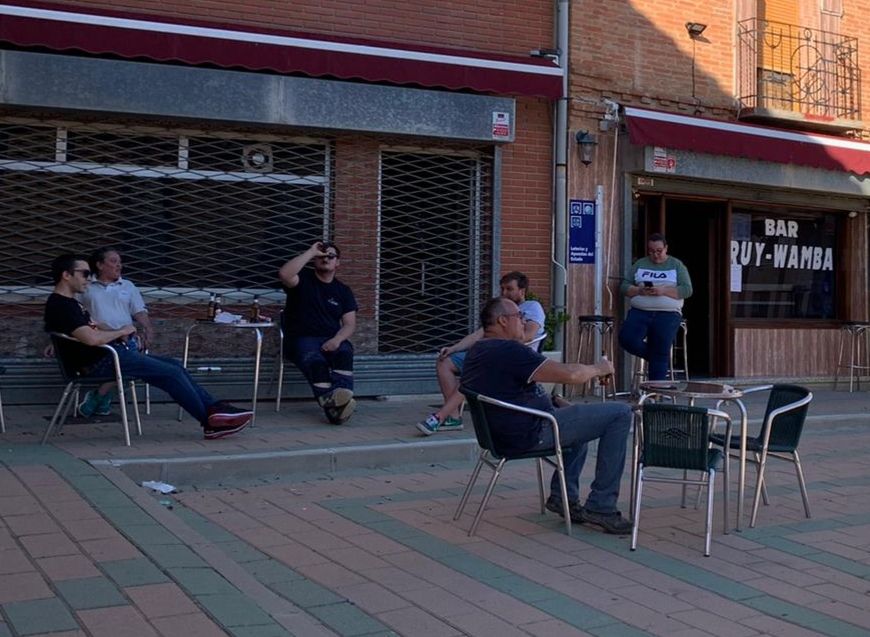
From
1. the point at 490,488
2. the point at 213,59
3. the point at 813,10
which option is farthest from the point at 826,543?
the point at 813,10

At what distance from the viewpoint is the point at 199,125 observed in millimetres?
10164

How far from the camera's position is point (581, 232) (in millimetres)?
11922

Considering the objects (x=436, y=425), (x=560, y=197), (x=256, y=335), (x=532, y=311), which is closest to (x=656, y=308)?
(x=560, y=197)

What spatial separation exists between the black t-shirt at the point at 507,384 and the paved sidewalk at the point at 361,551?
0.61 m

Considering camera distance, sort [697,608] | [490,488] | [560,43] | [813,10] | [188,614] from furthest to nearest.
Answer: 1. [813,10]
2. [560,43]
3. [490,488]
4. [697,608]
5. [188,614]

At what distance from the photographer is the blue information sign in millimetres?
11891

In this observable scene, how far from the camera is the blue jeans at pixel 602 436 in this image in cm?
633

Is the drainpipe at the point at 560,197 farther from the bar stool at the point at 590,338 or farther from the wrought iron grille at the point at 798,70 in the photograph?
the wrought iron grille at the point at 798,70

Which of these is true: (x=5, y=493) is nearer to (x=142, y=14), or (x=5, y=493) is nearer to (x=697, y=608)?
(x=697, y=608)

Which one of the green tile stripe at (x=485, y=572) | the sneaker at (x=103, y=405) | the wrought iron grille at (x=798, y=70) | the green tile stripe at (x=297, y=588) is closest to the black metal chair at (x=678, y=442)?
the green tile stripe at (x=485, y=572)

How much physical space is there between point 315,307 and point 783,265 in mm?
7483

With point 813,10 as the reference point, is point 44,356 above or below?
below

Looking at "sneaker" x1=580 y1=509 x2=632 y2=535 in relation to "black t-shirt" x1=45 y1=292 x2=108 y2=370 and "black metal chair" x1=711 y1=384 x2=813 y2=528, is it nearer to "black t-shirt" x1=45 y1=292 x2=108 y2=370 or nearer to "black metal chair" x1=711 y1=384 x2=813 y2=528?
"black metal chair" x1=711 y1=384 x2=813 y2=528

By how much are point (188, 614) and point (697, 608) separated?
7.85ft
